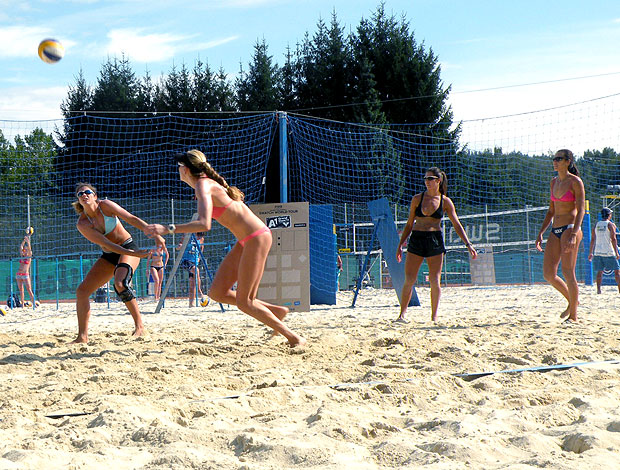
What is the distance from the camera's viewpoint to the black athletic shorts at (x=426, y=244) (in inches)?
254

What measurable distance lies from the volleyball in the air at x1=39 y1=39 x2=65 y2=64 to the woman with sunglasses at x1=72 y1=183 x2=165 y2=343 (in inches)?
105

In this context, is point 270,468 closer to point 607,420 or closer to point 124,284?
point 607,420

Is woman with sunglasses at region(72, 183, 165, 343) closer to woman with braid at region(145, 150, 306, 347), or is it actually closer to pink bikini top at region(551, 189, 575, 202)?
woman with braid at region(145, 150, 306, 347)

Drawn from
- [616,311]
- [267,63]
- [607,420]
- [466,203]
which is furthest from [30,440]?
[267,63]

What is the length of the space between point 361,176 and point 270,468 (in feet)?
59.5

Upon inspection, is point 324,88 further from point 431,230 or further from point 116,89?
point 431,230

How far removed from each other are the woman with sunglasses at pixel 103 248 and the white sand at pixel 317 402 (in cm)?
35

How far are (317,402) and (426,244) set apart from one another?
360 cm

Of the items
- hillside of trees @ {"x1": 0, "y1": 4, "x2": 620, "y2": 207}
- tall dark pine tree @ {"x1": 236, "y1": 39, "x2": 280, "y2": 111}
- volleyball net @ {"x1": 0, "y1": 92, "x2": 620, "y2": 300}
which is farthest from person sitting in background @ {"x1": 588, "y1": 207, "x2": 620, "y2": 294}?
tall dark pine tree @ {"x1": 236, "y1": 39, "x2": 280, "y2": 111}

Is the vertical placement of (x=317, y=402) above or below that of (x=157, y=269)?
below

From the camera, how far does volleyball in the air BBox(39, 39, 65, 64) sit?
721cm

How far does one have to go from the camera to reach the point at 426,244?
645 cm

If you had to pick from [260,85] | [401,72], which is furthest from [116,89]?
[401,72]

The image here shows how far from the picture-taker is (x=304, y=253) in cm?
834
